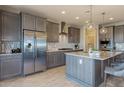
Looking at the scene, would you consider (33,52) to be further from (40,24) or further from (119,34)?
(119,34)

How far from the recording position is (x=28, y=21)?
14.8 feet

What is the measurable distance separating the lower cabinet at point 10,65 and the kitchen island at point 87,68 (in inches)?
74.9

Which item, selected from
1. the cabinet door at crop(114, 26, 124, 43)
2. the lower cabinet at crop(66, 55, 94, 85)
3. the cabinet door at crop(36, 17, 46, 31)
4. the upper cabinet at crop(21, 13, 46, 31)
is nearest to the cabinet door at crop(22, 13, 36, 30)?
the upper cabinet at crop(21, 13, 46, 31)

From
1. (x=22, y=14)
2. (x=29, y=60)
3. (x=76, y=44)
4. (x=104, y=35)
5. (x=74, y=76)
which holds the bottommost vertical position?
(x=74, y=76)

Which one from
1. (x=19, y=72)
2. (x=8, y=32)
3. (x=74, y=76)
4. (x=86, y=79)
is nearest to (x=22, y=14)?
(x=8, y=32)

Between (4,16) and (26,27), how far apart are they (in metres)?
0.83

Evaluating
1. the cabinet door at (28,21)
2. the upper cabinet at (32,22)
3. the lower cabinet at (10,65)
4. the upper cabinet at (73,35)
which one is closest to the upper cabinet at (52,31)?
the upper cabinet at (32,22)

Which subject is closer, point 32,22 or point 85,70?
point 85,70

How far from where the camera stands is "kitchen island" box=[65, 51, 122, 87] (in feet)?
10.6

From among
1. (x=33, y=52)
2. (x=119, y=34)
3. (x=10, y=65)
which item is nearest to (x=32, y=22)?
(x=33, y=52)

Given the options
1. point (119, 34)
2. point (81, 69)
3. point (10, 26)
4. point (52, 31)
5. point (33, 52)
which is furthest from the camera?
point (119, 34)

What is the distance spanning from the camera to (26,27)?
4441 millimetres

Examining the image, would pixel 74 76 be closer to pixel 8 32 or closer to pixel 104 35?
pixel 8 32

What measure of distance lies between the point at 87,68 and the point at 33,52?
7.64 ft
